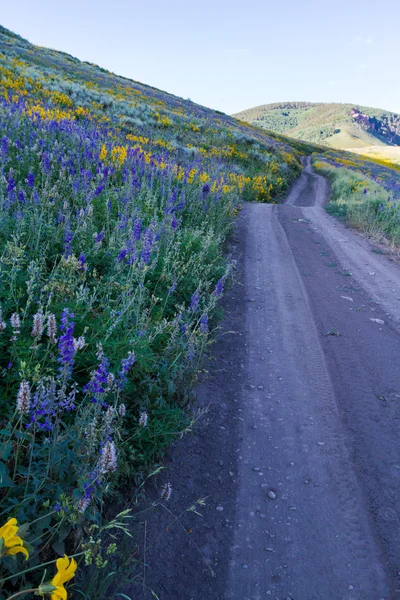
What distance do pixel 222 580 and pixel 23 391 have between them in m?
1.79

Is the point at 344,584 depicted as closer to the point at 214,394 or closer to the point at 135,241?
the point at 214,394

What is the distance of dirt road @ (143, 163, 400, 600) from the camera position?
2.53m

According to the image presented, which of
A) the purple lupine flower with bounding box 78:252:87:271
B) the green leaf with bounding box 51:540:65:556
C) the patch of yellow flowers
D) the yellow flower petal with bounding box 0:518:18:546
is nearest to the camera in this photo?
the patch of yellow flowers

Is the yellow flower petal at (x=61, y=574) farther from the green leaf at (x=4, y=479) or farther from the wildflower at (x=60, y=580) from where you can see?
the green leaf at (x=4, y=479)

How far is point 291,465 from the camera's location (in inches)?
134

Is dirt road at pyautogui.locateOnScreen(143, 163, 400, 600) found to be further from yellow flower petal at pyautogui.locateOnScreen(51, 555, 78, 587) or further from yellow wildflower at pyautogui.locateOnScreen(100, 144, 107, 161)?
yellow wildflower at pyautogui.locateOnScreen(100, 144, 107, 161)

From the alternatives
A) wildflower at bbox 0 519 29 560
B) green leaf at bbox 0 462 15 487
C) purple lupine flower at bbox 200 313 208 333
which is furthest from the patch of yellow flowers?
purple lupine flower at bbox 200 313 208 333

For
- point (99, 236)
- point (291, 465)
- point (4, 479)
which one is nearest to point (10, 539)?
Answer: point (4, 479)

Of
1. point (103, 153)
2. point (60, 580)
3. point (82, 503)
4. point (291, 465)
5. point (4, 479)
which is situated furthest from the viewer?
point (103, 153)

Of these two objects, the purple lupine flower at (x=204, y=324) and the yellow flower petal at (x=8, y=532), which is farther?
the purple lupine flower at (x=204, y=324)

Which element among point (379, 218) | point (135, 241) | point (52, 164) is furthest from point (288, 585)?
point (379, 218)

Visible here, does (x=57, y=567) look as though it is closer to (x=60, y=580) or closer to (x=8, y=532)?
(x=60, y=580)

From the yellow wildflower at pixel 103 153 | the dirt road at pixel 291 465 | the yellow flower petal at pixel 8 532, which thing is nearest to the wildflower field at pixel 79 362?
the yellow flower petal at pixel 8 532

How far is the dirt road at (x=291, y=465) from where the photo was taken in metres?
2.53
